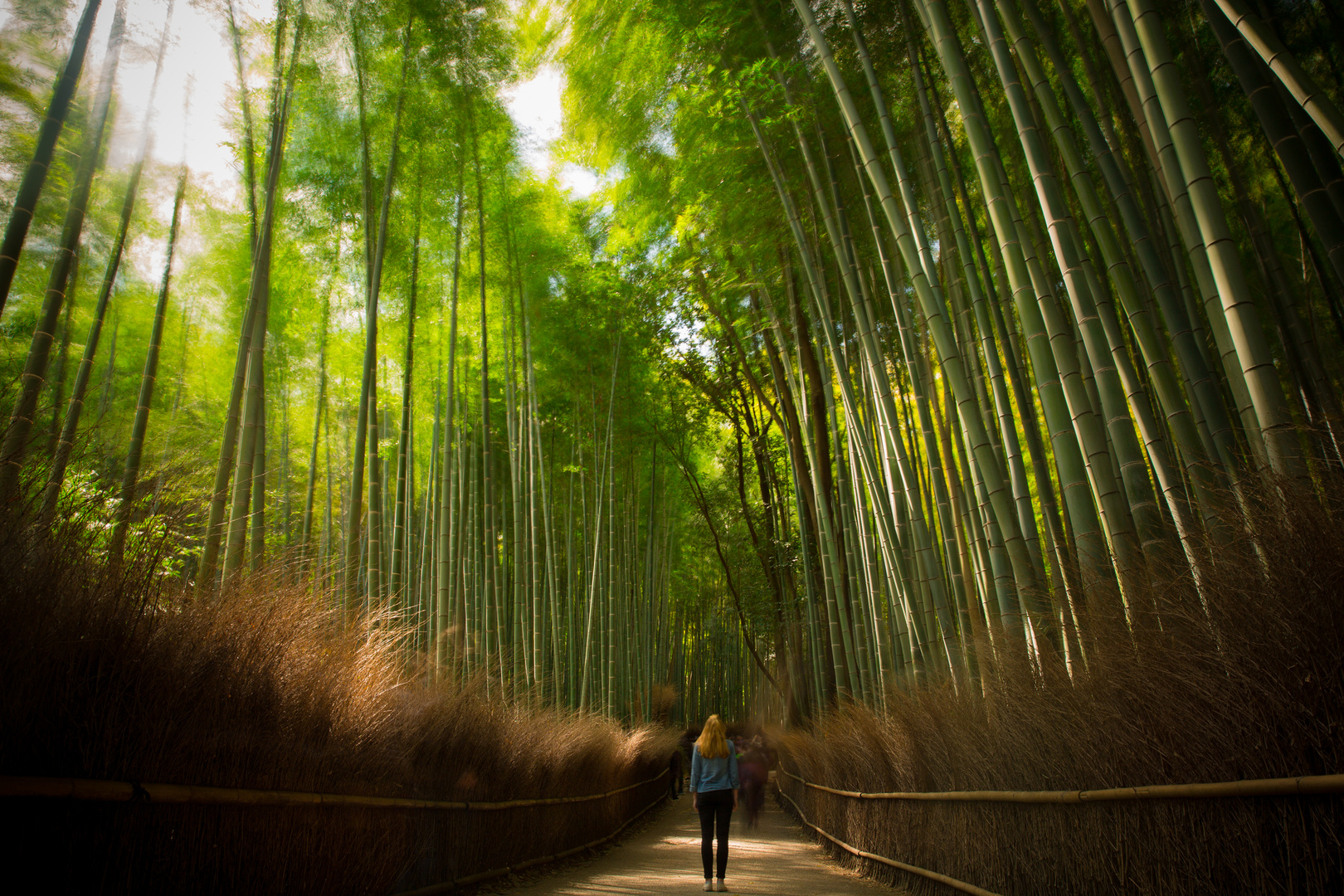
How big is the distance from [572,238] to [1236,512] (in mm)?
7008

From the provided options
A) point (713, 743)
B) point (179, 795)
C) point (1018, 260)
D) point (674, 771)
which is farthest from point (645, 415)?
point (179, 795)

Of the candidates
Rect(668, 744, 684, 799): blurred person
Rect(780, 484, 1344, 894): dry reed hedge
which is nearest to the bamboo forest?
Rect(780, 484, 1344, 894): dry reed hedge

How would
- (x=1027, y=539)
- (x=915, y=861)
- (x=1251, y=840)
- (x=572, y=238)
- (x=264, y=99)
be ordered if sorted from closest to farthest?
(x=1251, y=840), (x=1027, y=539), (x=915, y=861), (x=264, y=99), (x=572, y=238)

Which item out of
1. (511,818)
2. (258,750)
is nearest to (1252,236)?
(258,750)

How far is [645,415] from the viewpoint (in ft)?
31.0

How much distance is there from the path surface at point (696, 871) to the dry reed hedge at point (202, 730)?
95 cm

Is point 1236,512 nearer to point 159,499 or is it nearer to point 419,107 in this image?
point 159,499

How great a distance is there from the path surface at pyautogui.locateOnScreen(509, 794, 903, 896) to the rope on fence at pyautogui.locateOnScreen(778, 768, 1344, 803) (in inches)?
49.9

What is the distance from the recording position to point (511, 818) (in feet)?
12.9

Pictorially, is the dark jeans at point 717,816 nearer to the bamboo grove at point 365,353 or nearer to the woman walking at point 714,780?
the woman walking at point 714,780

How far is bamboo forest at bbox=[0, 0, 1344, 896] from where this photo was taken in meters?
1.51

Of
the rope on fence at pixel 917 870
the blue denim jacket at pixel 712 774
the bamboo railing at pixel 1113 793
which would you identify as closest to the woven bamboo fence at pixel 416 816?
the blue denim jacket at pixel 712 774

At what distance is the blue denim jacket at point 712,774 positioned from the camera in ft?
12.0

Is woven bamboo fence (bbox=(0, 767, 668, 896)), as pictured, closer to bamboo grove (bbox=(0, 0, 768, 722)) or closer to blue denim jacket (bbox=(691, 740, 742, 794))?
bamboo grove (bbox=(0, 0, 768, 722))
